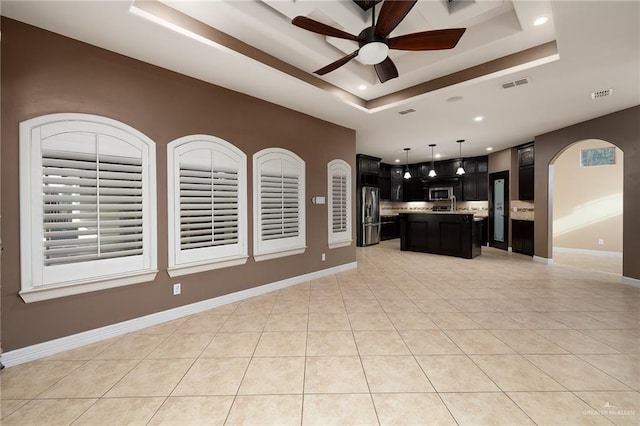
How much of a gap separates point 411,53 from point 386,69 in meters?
1.04

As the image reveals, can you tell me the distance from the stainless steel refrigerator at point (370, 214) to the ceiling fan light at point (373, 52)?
5899 millimetres

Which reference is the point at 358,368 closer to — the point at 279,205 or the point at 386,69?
the point at 279,205

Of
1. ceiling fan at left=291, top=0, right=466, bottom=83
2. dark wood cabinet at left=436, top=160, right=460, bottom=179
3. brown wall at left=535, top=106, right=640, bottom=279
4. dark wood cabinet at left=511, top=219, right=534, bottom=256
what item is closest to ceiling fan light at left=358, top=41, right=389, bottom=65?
ceiling fan at left=291, top=0, right=466, bottom=83

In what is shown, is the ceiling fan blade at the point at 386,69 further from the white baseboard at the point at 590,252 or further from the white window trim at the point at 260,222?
the white baseboard at the point at 590,252

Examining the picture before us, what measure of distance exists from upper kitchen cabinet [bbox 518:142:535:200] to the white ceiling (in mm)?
2061

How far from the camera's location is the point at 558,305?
3332 mm

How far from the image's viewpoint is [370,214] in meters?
8.38

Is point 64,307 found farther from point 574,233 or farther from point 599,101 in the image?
point 574,233

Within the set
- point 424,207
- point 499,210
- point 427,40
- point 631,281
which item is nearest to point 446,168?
point 424,207

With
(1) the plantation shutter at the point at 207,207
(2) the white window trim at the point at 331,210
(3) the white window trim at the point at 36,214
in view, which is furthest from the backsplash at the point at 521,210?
(3) the white window trim at the point at 36,214

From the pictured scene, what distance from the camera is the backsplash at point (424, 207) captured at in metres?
8.68

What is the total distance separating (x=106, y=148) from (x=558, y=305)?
5.64 m

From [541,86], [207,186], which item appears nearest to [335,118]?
[207,186]

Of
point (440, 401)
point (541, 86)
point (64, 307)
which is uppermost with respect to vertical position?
point (541, 86)
